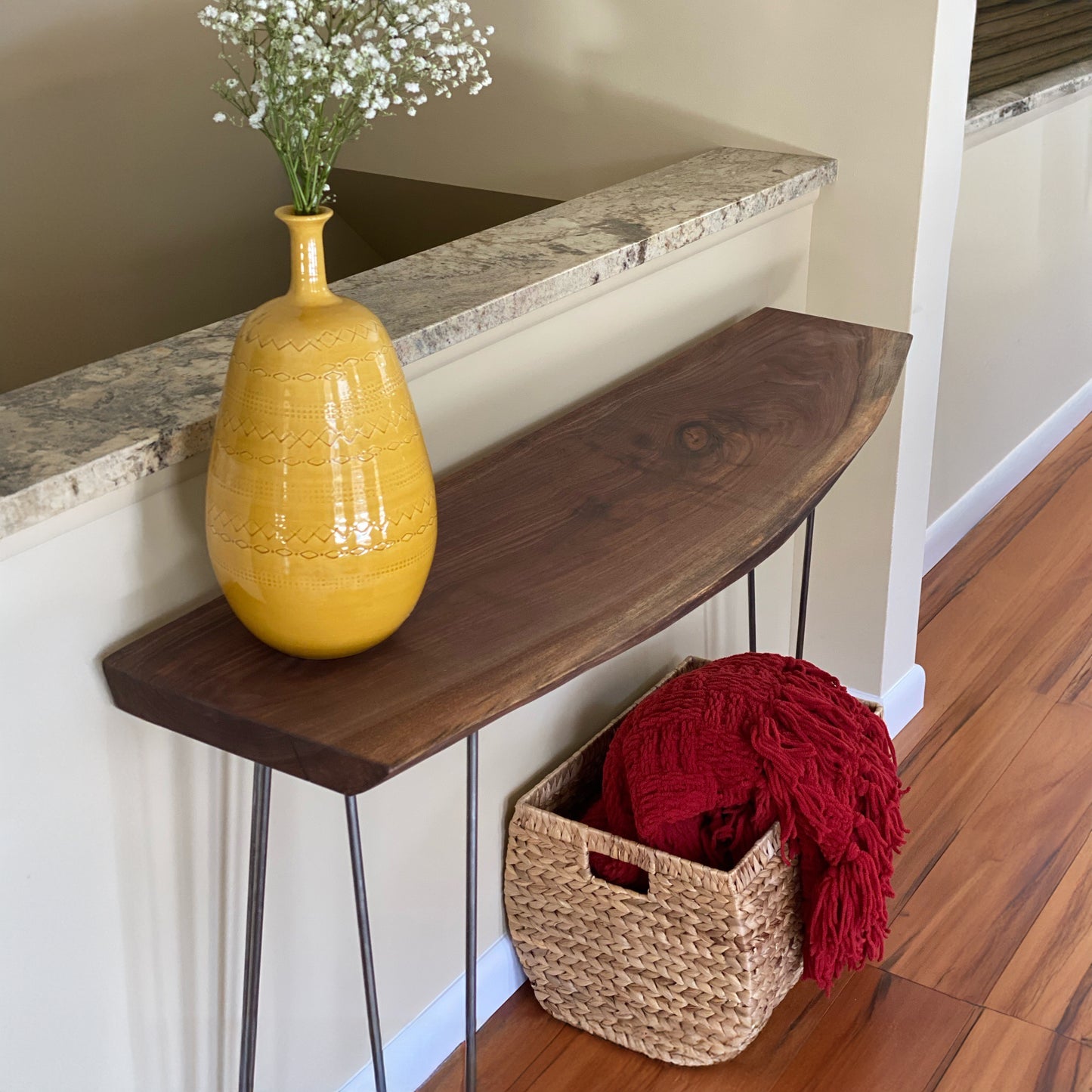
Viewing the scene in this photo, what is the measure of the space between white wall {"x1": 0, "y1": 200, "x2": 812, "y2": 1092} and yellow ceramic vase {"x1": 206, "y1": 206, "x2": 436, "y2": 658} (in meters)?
0.13

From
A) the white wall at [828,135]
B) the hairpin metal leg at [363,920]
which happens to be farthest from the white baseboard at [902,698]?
the hairpin metal leg at [363,920]

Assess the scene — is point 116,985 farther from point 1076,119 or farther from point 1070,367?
point 1070,367

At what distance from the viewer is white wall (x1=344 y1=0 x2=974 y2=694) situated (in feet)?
5.70

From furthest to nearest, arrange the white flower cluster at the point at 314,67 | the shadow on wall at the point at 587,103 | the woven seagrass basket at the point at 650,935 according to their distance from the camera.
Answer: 1. the shadow on wall at the point at 587,103
2. the woven seagrass basket at the point at 650,935
3. the white flower cluster at the point at 314,67

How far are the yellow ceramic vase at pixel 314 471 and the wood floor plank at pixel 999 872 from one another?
3.47 ft

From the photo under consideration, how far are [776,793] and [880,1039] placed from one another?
0.38 metres

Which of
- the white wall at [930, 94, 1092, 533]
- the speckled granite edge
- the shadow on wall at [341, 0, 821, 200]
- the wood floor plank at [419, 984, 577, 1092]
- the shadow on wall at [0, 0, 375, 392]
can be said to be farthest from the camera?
the white wall at [930, 94, 1092, 533]

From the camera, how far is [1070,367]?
3283mm

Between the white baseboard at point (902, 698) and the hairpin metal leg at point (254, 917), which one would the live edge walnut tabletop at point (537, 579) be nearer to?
the hairpin metal leg at point (254, 917)

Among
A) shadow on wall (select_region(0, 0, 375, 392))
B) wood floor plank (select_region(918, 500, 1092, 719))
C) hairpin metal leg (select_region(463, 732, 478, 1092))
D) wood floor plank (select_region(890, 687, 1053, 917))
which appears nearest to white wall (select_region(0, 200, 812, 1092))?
hairpin metal leg (select_region(463, 732, 478, 1092))

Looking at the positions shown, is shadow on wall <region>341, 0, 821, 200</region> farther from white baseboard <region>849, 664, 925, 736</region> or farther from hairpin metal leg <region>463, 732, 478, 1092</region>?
hairpin metal leg <region>463, 732, 478, 1092</region>

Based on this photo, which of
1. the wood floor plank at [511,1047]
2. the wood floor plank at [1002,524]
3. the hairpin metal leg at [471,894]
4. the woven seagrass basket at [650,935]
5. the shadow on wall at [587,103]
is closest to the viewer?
the hairpin metal leg at [471,894]

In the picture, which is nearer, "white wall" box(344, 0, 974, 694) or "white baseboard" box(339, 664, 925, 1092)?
"white baseboard" box(339, 664, 925, 1092)

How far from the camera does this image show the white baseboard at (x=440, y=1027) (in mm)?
1471
